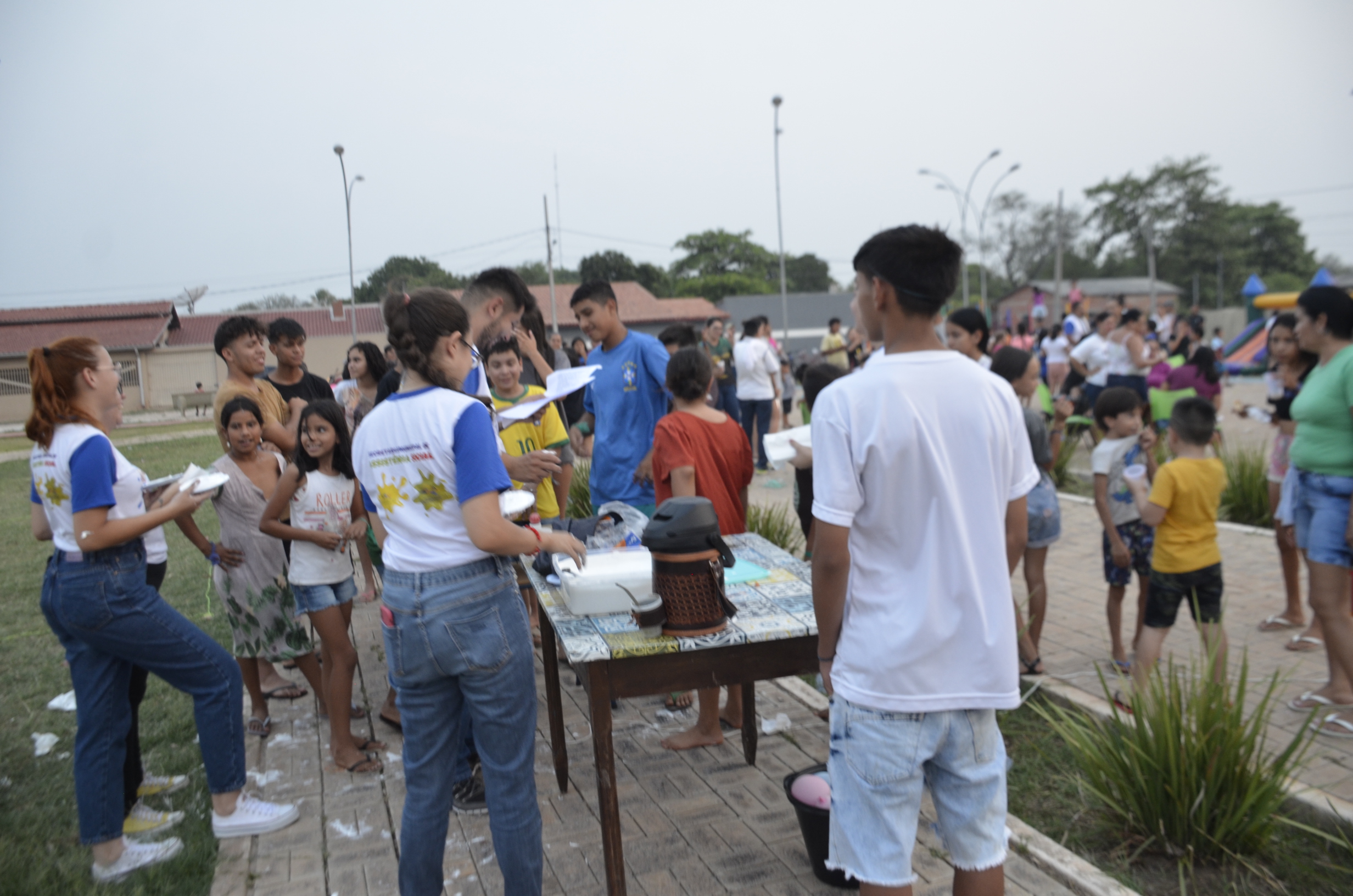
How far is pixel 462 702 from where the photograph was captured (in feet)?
8.38

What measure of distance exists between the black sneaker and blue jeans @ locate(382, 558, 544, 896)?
919 millimetres

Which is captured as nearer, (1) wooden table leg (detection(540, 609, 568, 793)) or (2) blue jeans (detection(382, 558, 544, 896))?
(2) blue jeans (detection(382, 558, 544, 896))

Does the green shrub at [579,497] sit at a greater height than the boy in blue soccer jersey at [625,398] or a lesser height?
lesser

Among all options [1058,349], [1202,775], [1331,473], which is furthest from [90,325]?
[1058,349]

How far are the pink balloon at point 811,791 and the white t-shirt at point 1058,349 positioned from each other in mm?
12095

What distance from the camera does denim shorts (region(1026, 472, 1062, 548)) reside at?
14.0 ft

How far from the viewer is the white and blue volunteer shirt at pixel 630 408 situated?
4.50 meters

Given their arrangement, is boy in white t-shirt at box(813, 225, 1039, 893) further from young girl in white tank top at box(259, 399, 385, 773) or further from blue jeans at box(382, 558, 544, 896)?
young girl in white tank top at box(259, 399, 385, 773)

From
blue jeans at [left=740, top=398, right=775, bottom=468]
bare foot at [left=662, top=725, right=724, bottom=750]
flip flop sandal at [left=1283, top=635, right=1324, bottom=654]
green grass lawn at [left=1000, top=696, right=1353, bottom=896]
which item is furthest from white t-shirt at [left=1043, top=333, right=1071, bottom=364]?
bare foot at [left=662, top=725, right=724, bottom=750]

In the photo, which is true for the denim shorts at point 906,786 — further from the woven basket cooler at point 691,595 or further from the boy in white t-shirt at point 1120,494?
the boy in white t-shirt at point 1120,494

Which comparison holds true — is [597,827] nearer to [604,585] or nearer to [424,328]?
[604,585]

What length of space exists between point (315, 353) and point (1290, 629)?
37.2ft

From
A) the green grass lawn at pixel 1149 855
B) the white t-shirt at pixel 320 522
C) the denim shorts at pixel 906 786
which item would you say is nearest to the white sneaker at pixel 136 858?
the white t-shirt at pixel 320 522

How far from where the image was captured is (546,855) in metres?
3.08
